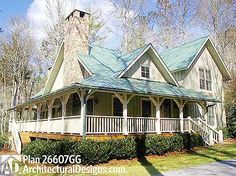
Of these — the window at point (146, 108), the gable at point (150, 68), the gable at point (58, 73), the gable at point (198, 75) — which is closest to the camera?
the gable at point (150, 68)

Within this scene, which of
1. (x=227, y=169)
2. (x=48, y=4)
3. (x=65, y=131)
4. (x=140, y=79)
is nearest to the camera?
(x=227, y=169)

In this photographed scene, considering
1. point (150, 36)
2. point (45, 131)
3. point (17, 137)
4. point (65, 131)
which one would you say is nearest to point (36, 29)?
point (150, 36)

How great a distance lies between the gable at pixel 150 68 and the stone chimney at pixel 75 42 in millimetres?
3562

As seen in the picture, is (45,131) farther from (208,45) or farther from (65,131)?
(208,45)

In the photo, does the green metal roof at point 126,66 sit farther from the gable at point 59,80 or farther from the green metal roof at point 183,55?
the gable at point 59,80

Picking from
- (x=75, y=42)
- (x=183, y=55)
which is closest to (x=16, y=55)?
(x=75, y=42)

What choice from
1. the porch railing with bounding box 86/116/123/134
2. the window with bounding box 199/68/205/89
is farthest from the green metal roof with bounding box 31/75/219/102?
the window with bounding box 199/68/205/89

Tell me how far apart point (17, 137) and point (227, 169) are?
17.0 metres

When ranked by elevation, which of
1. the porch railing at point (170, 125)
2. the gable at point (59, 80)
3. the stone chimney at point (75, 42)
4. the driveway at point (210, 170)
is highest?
the stone chimney at point (75, 42)

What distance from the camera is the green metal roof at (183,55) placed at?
71.1 ft

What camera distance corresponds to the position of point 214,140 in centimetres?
1873

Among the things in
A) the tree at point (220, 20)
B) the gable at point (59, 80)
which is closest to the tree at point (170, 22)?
the tree at point (220, 20)

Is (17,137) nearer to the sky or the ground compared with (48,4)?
nearer to the ground

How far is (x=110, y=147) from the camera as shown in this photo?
12.7 m
